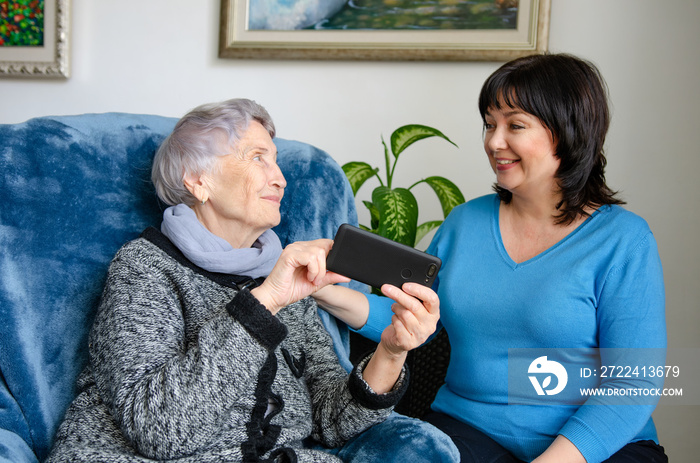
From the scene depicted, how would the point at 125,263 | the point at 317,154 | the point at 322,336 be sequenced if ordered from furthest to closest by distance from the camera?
the point at 317,154 → the point at 322,336 → the point at 125,263

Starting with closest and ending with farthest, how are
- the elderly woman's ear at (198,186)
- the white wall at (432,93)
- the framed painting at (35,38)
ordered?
the elderly woman's ear at (198,186) → the white wall at (432,93) → the framed painting at (35,38)

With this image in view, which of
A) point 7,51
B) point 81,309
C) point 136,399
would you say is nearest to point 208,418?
point 136,399

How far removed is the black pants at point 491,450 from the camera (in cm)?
119

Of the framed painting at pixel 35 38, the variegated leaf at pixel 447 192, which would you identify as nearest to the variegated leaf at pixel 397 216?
the variegated leaf at pixel 447 192

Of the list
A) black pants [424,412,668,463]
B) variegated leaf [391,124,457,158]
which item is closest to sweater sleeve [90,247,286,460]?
black pants [424,412,668,463]

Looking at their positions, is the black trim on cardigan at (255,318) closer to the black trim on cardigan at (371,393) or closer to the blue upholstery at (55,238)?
the black trim on cardigan at (371,393)

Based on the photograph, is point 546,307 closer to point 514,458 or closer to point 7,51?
point 514,458

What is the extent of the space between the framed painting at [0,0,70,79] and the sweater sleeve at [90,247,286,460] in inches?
68.1

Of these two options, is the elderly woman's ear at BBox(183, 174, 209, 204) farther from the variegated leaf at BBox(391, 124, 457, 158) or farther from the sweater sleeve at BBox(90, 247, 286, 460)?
the variegated leaf at BBox(391, 124, 457, 158)

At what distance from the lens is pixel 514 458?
4.15 feet

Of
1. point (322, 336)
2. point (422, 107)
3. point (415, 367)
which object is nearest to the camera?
point (322, 336)

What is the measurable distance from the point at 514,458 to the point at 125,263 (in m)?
0.84

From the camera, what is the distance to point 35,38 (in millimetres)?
2443

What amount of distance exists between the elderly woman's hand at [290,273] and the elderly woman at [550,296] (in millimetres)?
306
